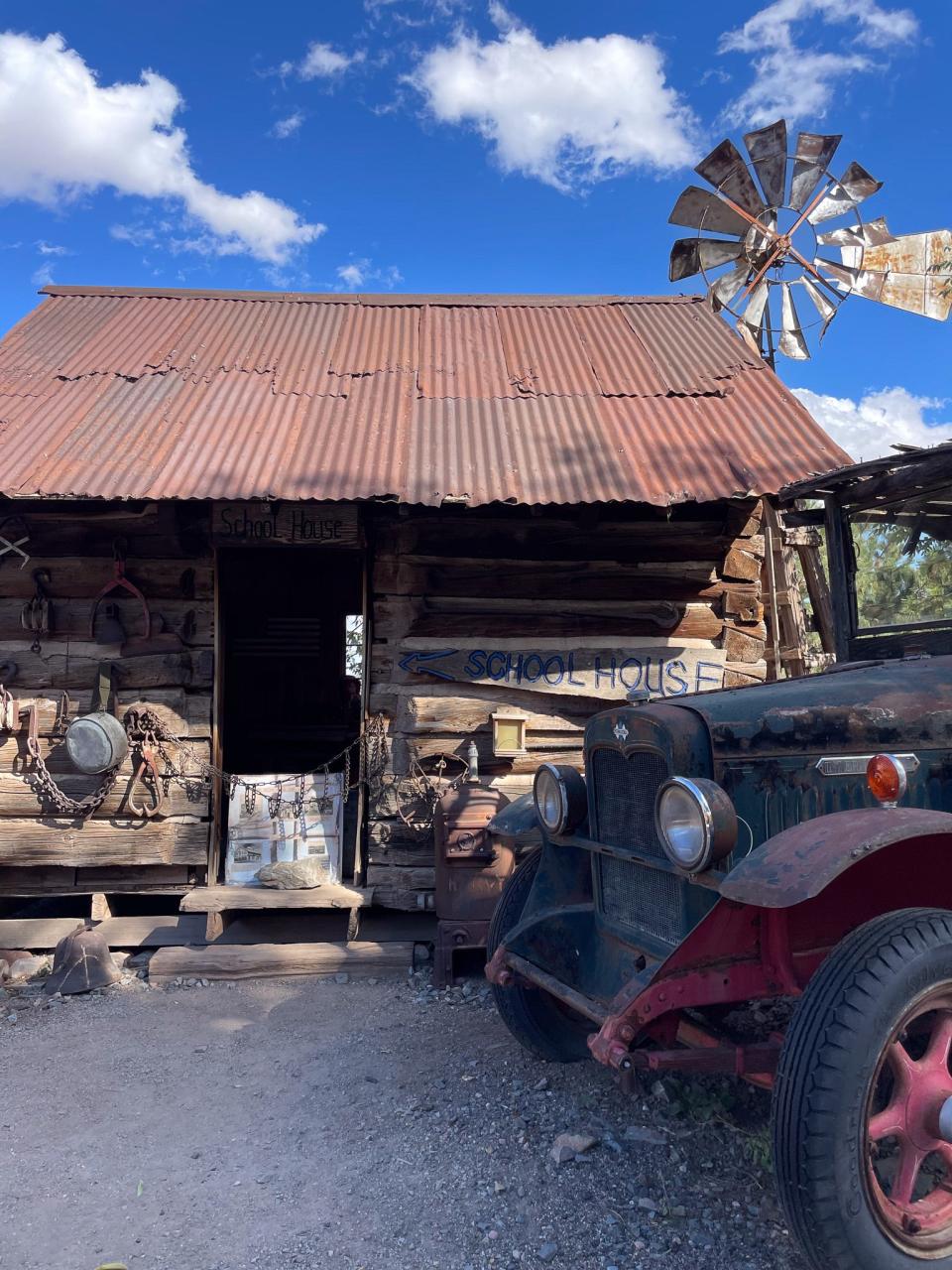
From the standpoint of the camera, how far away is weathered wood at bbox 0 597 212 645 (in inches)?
233

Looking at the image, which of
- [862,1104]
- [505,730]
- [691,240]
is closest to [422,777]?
[505,730]

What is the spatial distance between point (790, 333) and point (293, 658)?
251 inches

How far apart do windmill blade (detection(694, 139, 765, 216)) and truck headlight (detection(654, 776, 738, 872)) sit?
749 cm

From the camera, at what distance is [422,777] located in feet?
19.2

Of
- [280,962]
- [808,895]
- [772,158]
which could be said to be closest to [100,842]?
[280,962]

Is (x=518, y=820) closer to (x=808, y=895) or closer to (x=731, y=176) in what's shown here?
(x=808, y=895)

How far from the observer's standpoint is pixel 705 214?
8.80m

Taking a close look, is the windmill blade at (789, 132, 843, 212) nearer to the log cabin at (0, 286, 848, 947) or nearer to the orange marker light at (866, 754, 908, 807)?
the log cabin at (0, 286, 848, 947)

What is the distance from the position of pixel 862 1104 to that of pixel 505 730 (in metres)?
3.53

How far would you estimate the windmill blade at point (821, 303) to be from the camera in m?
8.70

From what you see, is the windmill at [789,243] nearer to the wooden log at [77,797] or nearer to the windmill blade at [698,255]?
the windmill blade at [698,255]

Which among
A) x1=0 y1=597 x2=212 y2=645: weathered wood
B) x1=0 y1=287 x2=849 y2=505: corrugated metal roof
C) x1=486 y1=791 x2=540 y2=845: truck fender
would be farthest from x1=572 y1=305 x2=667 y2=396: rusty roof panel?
x1=486 y1=791 x2=540 y2=845: truck fender

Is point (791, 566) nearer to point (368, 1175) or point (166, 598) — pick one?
point (166, 598)

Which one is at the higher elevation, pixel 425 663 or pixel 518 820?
pixel 425 663
